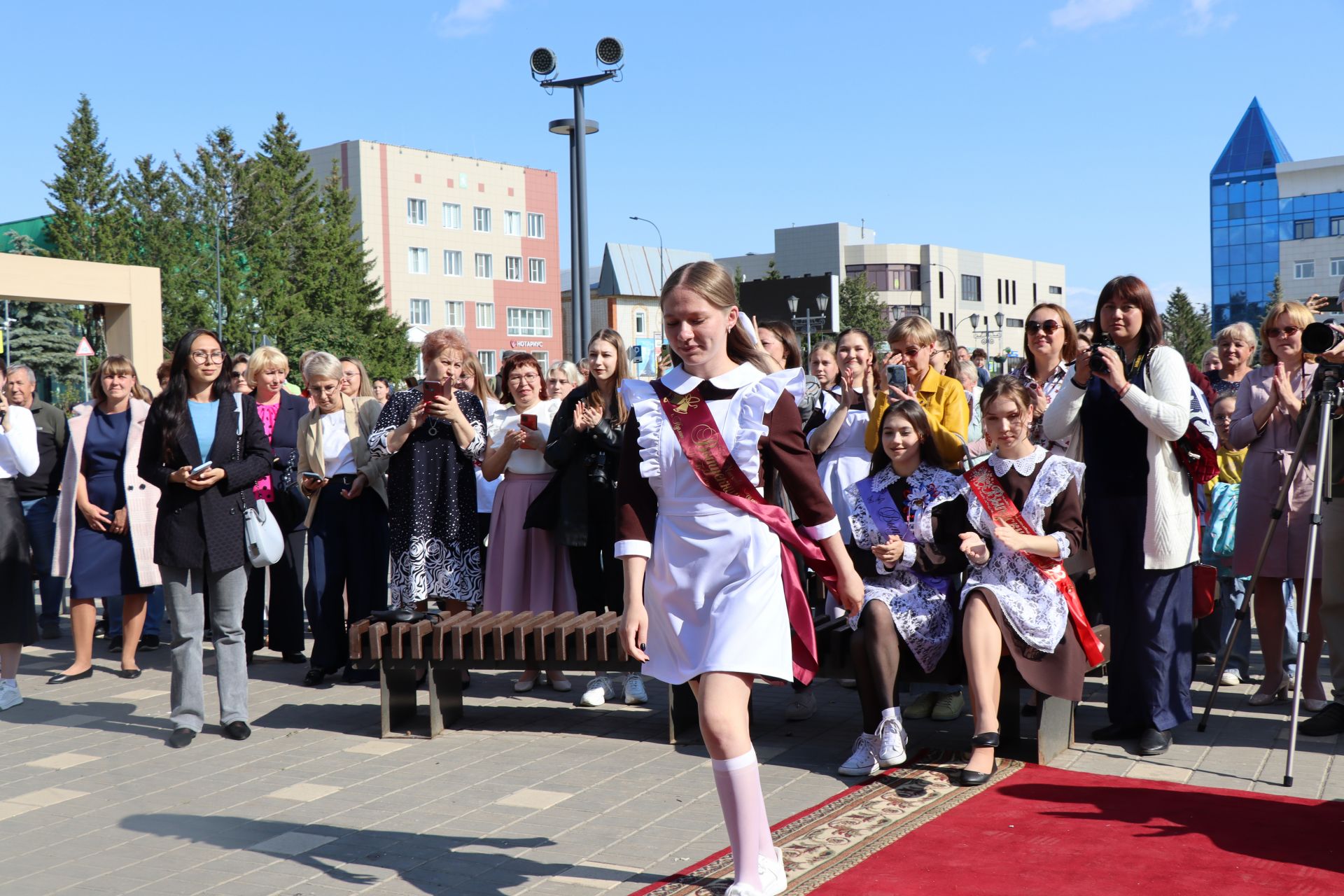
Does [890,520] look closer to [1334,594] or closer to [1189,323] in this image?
[1334,594]

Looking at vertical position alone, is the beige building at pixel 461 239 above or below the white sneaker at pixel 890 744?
above

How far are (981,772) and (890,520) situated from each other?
4.17ft

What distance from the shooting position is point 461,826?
16.7 feet

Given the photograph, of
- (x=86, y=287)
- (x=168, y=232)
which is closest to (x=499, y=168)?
(x=168, y=232)

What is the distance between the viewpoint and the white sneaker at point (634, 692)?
291 inches

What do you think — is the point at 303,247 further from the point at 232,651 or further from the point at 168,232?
the point at 232,651

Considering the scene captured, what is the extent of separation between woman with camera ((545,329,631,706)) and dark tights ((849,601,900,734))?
1818 mm

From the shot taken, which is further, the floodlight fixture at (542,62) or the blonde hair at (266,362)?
the floodlight fixture at (542,62)

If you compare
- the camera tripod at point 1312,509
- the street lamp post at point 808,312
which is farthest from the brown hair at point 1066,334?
the street lamp post at point 808,312

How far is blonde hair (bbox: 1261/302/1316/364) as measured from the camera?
6.88 metres

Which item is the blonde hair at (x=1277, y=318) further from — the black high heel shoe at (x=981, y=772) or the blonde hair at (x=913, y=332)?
the black high heel shoe at (x=981, y=772)

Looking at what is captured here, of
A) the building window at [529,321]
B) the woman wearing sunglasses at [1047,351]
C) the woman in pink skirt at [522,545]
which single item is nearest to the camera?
the woman wearing sunglasses at [1047,351]

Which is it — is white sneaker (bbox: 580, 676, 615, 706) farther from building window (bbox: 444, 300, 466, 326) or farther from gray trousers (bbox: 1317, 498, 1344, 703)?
building window (bbox: 444, 300, 466, 326)

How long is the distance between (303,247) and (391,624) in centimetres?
5855
